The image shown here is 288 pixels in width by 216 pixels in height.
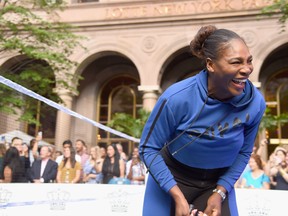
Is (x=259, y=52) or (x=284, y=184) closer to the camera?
(x=284, y=184)

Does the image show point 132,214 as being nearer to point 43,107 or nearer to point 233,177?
point 233,177

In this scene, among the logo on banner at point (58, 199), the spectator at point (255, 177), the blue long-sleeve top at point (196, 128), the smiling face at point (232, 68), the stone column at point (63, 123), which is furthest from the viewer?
the stone column at point (63, 123)

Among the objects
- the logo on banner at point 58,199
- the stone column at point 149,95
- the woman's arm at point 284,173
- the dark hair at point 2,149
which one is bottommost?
the logo on banner at point 58,199

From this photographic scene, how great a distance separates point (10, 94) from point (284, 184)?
29.9 feet

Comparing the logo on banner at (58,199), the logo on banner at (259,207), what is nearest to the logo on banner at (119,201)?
the logo on banner at (58,199)

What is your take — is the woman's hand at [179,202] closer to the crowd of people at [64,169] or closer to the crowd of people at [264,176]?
the crowd of people at [264,176]

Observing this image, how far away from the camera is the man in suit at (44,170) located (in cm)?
881

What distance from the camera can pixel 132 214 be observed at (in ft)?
19.0

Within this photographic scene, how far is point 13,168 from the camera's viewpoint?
8797mm

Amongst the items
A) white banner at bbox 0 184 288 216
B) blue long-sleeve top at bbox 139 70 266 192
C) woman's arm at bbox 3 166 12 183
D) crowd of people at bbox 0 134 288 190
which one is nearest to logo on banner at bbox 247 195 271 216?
white banner at bbox 0 184 288 216

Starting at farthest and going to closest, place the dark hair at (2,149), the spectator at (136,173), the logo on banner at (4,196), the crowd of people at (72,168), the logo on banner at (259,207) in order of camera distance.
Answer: the dark hair at (2,149) < the spectator at (136,173) < the crowd of people at (72,168) < the logo on banner at (4,196) < the logo on banner at (259,207)

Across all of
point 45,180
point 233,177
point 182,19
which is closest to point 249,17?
point 182,19

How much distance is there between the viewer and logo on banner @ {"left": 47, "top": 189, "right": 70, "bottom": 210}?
585 centimetres

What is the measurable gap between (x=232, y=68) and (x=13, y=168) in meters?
7.89
